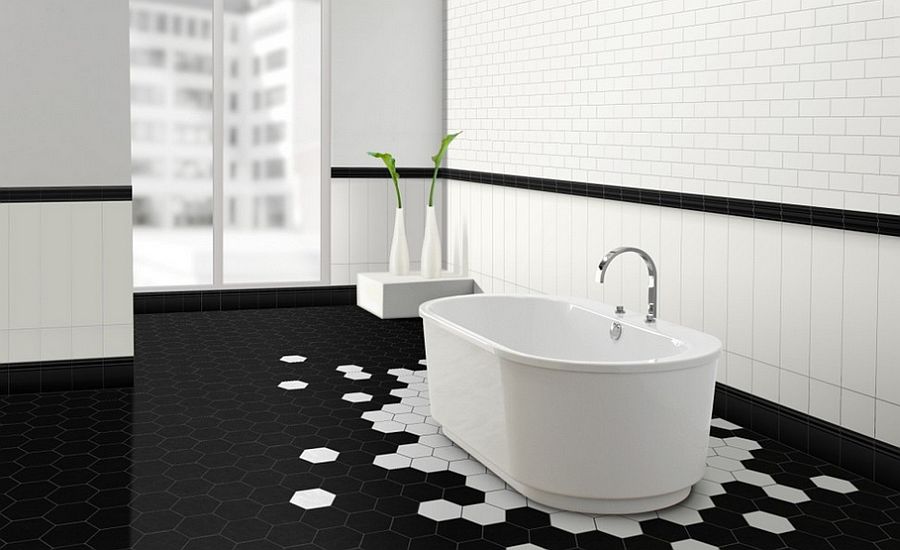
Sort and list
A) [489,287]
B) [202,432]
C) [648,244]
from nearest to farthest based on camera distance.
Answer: [202,432] → [648,244] → [489,287]

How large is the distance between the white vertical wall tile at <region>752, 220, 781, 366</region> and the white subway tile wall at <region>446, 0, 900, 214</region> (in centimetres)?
17

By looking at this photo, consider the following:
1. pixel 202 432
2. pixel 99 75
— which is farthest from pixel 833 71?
pixel 99 75

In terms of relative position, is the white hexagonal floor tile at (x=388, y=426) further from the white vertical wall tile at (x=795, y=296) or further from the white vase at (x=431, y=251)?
the white vase at (x=431, y=251)

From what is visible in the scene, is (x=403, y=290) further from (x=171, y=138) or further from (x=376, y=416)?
(x=376, y=416)

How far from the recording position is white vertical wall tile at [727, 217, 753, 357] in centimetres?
429

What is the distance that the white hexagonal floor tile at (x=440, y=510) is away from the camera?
10.9 feet

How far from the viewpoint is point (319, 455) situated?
3.94 metres

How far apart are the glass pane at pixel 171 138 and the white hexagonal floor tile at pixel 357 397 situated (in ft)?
9.55

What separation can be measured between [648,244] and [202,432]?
2.33 meters

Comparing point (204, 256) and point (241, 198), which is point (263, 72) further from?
point (204, 256)

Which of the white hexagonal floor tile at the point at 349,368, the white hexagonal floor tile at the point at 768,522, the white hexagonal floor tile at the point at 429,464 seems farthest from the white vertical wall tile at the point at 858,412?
the white hexagonal floor tile at the point at 349,368

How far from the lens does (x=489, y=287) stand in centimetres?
694

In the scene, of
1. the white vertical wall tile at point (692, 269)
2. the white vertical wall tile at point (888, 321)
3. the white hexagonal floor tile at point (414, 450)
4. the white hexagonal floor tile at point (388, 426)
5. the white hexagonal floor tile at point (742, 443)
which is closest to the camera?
the white vertical wall tile at point (888, 321)

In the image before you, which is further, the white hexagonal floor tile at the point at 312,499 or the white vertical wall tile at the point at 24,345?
the white vertical wall tile at the point at 24,345
